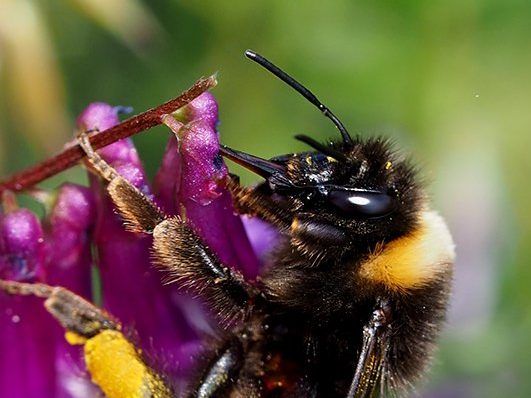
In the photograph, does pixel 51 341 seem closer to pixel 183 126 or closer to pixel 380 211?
pixel 183 126

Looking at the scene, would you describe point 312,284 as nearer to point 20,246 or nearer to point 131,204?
point 131,204

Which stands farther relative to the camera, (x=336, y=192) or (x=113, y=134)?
(x=113, y=134)

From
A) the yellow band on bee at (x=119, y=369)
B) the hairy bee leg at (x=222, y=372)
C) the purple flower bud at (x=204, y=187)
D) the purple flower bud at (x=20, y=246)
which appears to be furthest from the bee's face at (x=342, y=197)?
the purple flower bud at (x=20, y=246)

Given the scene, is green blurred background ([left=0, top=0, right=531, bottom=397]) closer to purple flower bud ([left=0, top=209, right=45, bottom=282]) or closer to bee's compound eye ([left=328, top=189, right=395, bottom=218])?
purple flower bud ([left=0, top=209, right=45, bottom=282])

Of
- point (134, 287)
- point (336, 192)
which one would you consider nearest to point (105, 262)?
point (134, 287)

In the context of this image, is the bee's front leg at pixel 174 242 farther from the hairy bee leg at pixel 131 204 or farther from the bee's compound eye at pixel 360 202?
the bee's compound eye at pixel 360 202

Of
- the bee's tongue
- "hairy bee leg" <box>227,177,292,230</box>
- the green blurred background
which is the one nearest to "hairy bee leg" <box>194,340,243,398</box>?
"hairy bee leg" <box>227,177,292,230</box>

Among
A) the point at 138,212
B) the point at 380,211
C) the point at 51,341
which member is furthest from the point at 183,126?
the point at 51,341
